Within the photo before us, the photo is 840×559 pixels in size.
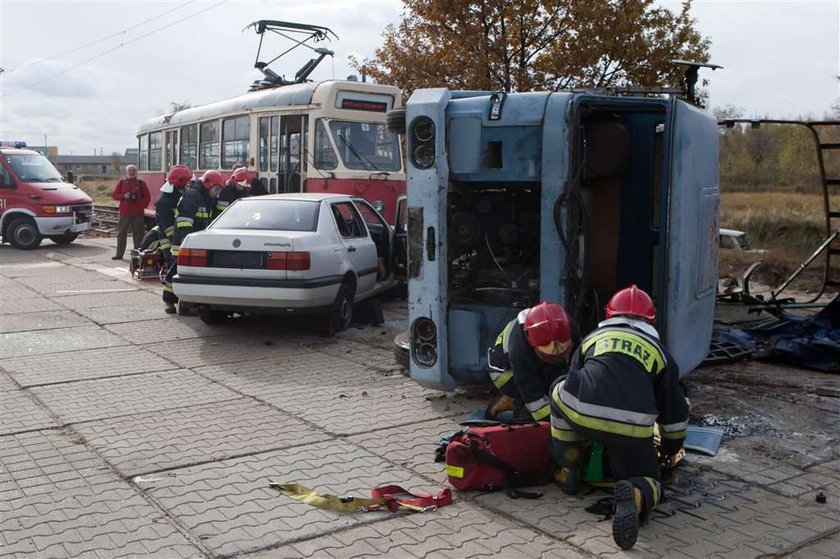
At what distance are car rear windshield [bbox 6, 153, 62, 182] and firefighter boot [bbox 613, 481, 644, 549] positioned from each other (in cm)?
Result: 1905

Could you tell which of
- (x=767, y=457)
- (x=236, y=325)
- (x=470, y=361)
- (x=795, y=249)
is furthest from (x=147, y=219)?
(x=767, y=457)

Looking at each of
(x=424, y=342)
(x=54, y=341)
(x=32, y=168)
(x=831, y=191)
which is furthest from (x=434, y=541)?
(x=831, y=191)

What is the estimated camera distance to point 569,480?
489 centimetres

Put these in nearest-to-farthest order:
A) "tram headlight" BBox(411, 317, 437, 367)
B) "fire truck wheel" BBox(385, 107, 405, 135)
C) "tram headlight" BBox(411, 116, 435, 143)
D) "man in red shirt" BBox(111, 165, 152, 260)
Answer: "tram headlight" BBox(411, 116, 435, 143) → "tram headlight" BBox(411, 317, 437, 367) → "fire truck wheel" BBox(385, 107, 405, 135) → "man in red shirt" BBox(111, 165, 152, 260)

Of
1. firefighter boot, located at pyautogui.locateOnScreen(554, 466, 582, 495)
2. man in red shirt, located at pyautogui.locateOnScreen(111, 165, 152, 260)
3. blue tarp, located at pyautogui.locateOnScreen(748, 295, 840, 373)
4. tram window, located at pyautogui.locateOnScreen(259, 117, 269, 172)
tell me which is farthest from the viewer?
man in red shirt, located at pyautogui.locateOnScreen(111, 165, 152, 260)

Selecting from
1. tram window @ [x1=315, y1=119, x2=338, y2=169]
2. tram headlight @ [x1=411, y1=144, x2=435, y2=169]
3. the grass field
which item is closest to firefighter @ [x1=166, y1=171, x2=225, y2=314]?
tram window @ [x1=315, y1=119, x2=338, y2=169]

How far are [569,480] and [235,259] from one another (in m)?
5.19

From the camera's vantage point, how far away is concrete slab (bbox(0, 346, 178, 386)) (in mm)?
7738

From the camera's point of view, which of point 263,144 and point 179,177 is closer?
point 179,177

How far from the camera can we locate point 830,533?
4.41 m

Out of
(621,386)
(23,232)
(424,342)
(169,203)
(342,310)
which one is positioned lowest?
(342,310)

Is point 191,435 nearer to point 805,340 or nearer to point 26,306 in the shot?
point 805,340

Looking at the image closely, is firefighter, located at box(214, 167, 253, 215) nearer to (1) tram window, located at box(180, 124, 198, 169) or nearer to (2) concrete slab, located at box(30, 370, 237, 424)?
(2) concrete slab, located at box(30, 370, 237, 424)

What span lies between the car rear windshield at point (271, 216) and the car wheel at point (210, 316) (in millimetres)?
1018
